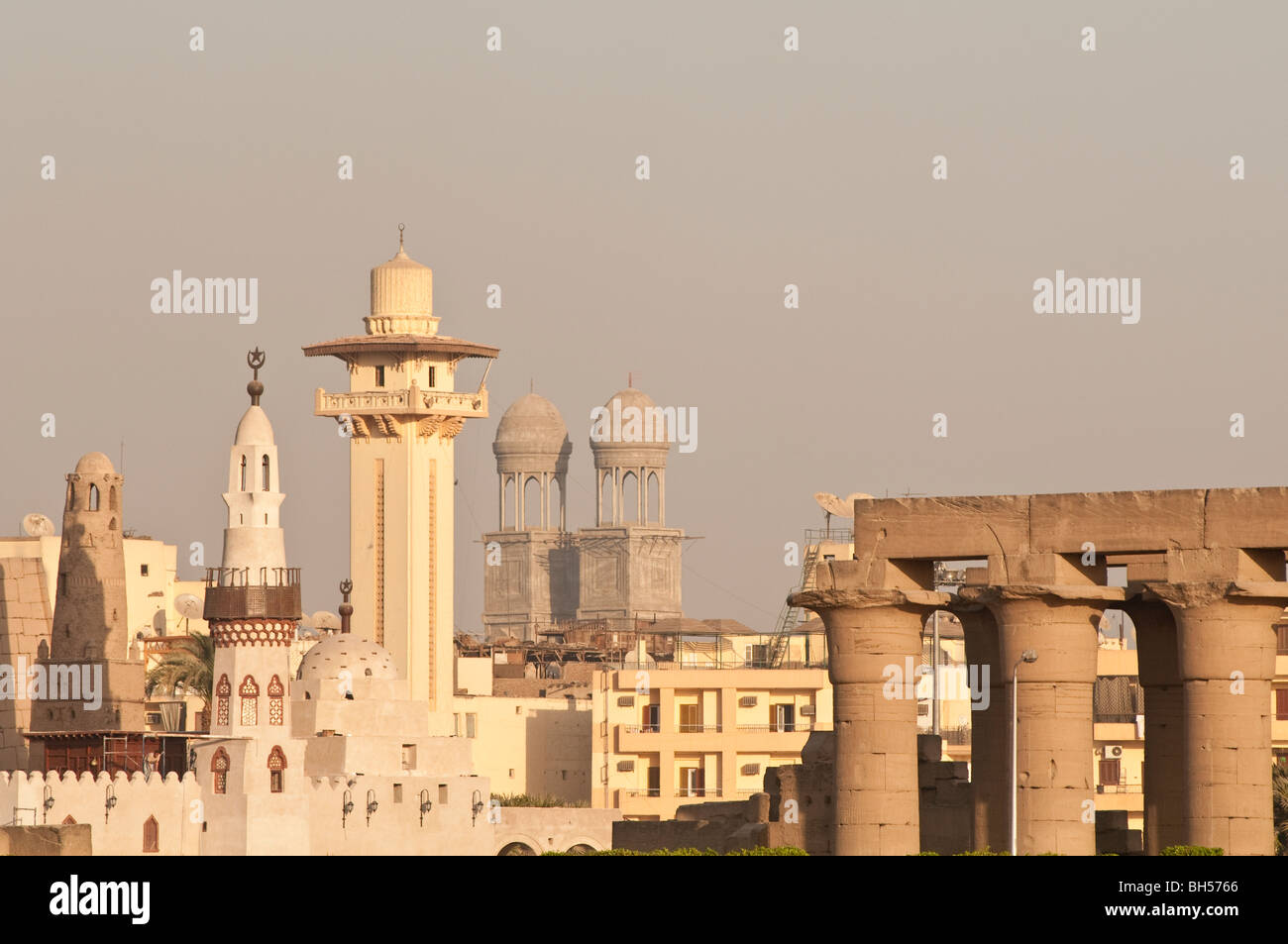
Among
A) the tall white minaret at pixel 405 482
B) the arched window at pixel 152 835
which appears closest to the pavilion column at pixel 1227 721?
the arched window at pixel 152 835

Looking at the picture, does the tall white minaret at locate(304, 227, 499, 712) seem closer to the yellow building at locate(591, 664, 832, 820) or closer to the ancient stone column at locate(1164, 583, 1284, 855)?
the yellow building at locate(591, 664, 832, 820)

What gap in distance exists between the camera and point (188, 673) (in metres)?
110

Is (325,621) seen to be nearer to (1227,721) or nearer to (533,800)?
(533,800)

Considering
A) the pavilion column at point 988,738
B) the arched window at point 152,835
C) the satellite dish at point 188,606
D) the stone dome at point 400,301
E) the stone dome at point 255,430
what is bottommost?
the arched window at point 152,835

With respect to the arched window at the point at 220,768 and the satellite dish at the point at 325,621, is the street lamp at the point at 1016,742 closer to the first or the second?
the arched window at the point at 220,768

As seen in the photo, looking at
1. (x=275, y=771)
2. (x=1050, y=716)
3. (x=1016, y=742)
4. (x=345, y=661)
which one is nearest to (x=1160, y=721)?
(x=1050, y=716)

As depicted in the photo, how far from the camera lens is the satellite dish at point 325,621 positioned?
12427 centimetres

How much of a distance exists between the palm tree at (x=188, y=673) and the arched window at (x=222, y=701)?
721 inches

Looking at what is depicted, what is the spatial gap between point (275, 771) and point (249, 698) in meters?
2.66

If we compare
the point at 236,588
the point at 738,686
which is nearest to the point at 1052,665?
the point at 236,588

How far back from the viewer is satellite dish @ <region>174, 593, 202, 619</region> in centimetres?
12512

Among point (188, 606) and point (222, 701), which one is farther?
point (188, 606)

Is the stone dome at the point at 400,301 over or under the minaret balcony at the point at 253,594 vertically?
over
